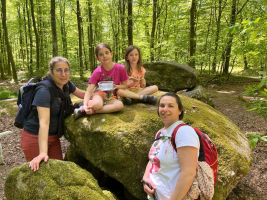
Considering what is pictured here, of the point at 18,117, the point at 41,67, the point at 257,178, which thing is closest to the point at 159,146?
the point at 18,117

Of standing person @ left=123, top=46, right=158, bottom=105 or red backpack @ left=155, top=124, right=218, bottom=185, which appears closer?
red backpack @ left=155, top=124, right=218, bottom=185

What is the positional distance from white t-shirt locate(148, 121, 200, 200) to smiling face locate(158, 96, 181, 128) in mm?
76

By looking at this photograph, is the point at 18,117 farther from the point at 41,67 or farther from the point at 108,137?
the point at 41,67

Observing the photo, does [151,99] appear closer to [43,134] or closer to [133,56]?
[133,56]

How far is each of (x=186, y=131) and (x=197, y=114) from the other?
6.84 feet

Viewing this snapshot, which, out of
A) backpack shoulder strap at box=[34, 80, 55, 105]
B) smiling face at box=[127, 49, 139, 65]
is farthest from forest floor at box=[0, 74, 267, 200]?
smiling face at box=[127, 49, 139, 65]

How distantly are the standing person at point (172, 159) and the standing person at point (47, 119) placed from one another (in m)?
1.43

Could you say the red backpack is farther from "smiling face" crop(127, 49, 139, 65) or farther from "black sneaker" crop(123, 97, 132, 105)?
"smiling face" crop(127, 49, 139, 65)

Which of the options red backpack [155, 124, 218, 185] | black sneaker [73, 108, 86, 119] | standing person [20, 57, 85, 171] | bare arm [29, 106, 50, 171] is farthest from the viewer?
black sneaker [73, 108, 86, 119]

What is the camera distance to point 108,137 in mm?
2967

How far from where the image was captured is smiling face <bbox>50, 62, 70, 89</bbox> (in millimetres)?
2820

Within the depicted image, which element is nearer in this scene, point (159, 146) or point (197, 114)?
point (159, 146)

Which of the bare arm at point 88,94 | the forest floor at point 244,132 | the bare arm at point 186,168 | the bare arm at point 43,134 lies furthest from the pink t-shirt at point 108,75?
the forest floor at point 244,132

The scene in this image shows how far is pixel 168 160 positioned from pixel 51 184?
1.41 meters
